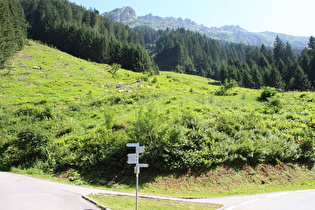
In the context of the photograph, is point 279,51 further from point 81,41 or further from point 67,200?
point 67,200

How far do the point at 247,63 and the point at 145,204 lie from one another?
115550 millimetres

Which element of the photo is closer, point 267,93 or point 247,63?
point 267,93

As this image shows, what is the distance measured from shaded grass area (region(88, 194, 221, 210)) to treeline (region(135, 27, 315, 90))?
78.8 meters

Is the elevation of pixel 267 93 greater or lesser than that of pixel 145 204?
greater

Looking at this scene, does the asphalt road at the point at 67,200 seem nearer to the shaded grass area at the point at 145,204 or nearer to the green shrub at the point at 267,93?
the shaded grass area at the point at 145,204

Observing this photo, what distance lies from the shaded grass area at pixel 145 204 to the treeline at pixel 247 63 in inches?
3101

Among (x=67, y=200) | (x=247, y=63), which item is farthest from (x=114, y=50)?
(x=247, y=63)

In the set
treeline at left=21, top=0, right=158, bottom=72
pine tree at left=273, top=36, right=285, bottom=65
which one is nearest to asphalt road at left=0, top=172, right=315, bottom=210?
treeline at left=21, top=0, right=158, bottom=72

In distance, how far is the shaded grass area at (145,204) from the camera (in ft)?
33.4

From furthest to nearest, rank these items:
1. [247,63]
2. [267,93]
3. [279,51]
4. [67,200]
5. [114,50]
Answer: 1. [247,63]
2. [279,51]
3. [114,50]
4. [267,93]
5. [67,200]

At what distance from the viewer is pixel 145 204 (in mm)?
10727

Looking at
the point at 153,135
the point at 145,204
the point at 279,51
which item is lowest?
the point at 145,204

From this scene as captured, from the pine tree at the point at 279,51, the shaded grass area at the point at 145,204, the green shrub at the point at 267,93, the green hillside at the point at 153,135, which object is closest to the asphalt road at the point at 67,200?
the shaded grass area at the point at 145,204

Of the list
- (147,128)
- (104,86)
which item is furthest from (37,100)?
(147,128)
